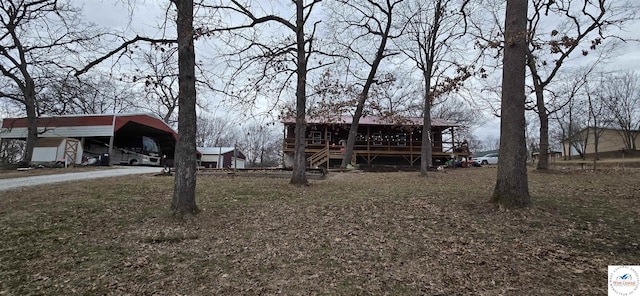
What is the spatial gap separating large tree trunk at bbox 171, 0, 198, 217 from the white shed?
2079cm

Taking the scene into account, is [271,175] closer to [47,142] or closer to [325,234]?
[325,234]

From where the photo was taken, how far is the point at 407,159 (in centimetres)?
2444

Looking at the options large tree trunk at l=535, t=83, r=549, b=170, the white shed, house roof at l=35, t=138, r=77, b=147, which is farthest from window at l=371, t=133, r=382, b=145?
house roof at l=35, t=138, r=77, b=147

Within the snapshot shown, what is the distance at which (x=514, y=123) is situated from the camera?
5.96 m

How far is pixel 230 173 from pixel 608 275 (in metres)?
12.7

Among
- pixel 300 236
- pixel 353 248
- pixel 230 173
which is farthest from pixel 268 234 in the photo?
pixel 230 173

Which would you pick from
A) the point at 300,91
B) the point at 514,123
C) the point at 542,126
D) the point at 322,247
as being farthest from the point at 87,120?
the point at 542,126

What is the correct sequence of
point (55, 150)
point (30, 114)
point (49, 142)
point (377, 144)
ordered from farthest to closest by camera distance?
point (377, 144)
point (49, 142)
point (55, 150)
point (30, 114)

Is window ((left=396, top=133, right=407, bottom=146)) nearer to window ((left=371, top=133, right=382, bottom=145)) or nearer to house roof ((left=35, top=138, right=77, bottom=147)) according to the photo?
window ((left=371, top=133, right=382, bottom=145))

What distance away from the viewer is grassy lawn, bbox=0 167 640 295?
352cm

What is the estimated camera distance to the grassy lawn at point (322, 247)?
3.52m

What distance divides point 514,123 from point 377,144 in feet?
63.1

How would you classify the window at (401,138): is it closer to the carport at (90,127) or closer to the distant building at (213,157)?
the carport at (90,127)

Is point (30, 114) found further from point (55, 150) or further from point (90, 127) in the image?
point (90, 127)
